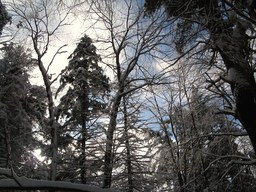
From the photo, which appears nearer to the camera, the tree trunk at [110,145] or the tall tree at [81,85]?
the tree trunk at [110,145]

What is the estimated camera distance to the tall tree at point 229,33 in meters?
3.82

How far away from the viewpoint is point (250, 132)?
605 cm

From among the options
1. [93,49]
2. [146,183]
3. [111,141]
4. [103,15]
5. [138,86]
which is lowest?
[146,183]

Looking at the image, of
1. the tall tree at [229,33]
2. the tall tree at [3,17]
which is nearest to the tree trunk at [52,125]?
the tall tree at [3,17]

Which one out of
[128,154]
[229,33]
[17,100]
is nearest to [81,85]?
[17,100]

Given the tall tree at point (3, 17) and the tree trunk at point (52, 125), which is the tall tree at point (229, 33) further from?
the tall tree at point (3, 17)

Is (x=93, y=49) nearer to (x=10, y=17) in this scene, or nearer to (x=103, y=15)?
(x=10, y=17)

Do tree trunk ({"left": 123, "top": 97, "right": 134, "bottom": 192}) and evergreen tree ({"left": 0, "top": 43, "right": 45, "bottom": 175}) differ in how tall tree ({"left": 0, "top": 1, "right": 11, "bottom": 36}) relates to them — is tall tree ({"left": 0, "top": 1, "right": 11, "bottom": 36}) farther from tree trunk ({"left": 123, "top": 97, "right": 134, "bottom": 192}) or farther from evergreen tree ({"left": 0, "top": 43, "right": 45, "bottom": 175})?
tree trunk ({"left": 123, "top": 97, "right": 134, "bottom": 192})

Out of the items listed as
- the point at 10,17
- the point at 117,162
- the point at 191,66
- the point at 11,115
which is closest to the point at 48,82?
the point at 10,17

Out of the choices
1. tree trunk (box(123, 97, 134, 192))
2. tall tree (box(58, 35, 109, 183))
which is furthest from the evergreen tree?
tree trunk (box(123, 97, 134, 192))

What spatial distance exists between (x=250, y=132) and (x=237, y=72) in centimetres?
134

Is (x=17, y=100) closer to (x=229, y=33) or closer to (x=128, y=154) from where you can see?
(x=128, y=154)

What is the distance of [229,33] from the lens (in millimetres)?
4812

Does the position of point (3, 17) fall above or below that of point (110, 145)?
above
